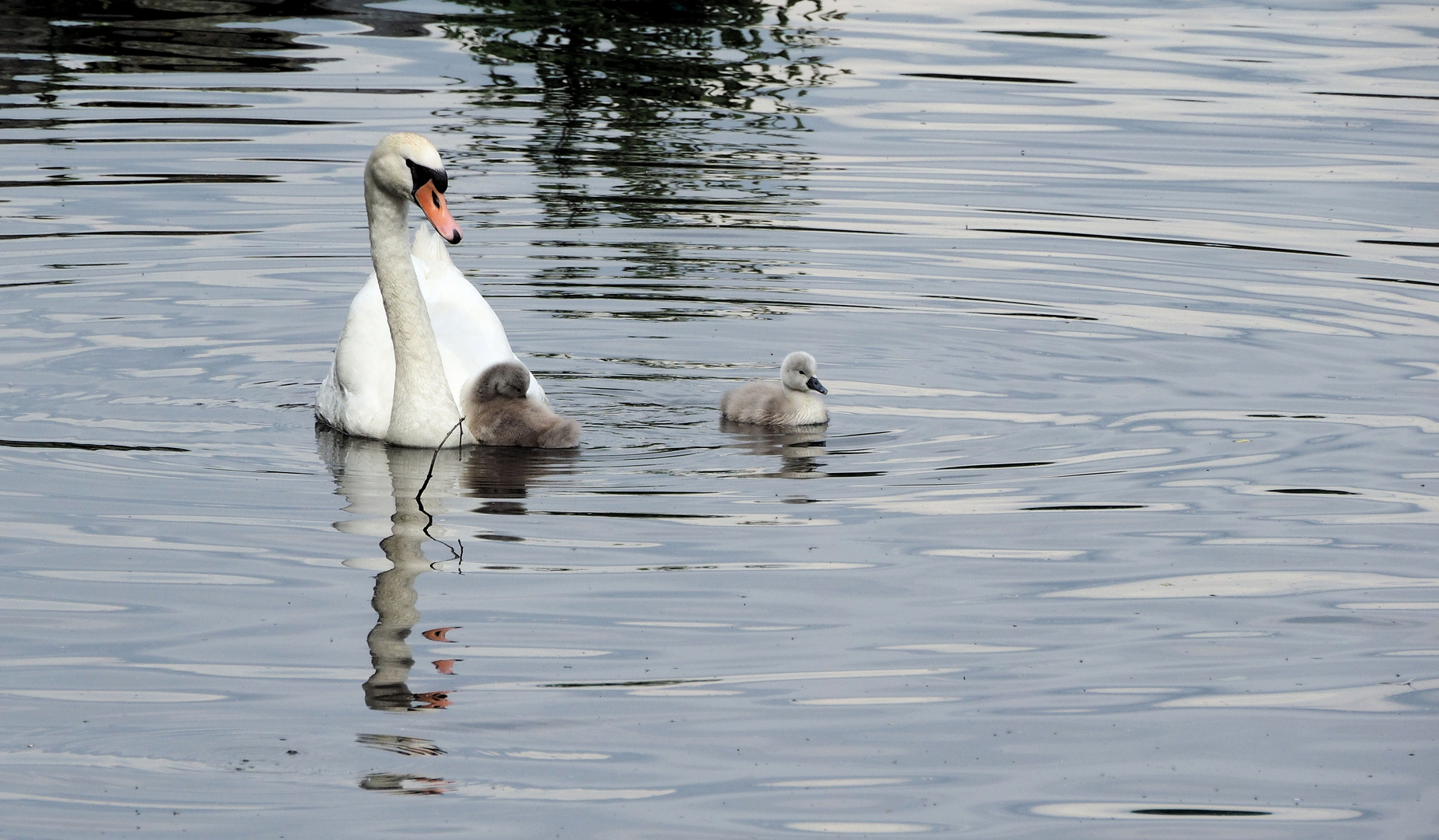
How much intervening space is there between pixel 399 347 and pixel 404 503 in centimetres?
127

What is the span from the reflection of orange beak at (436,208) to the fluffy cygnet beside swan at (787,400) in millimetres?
1804

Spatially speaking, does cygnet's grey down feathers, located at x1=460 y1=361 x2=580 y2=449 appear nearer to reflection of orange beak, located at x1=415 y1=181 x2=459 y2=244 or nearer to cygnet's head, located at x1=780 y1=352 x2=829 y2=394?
reflection of orange beak, located at x1=415 y1=181 x2=459 y2=244

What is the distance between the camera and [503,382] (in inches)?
377

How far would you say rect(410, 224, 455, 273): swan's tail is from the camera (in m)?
10.7

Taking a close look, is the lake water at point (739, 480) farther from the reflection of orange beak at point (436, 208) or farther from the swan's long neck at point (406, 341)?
A: the reflection of orange beak at point (436, 208)

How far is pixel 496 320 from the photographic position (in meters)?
10.4

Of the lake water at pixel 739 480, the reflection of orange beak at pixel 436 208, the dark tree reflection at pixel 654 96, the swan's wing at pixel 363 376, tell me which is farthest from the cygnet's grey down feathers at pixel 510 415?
the dark tree reflection at pixel 654 96

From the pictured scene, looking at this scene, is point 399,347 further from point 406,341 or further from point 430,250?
point 430,250

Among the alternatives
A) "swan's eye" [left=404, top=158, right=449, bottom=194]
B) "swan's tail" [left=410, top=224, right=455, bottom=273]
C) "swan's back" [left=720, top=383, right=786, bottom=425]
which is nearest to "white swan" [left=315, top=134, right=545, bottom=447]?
"swan's eye" [left=404, top=158, right=449, bottom=194]

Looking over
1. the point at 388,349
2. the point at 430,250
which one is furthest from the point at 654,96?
the point at 388,349

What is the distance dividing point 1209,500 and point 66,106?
42.7 ft

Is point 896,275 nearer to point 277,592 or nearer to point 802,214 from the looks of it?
point 802,214

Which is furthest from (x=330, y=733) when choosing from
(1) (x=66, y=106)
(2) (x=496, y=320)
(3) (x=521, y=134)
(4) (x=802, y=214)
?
(1) (x=66, y=106)

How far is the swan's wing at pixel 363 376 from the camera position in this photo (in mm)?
9680
